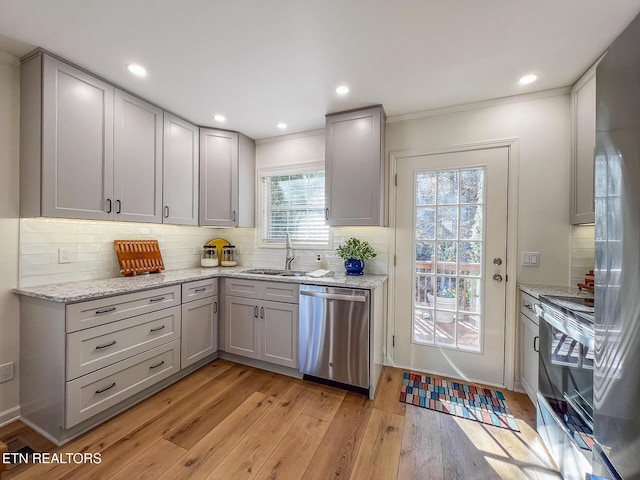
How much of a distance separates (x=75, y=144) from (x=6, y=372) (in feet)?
5.48

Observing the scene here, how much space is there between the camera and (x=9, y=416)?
1855mm

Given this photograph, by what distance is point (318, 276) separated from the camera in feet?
8.59

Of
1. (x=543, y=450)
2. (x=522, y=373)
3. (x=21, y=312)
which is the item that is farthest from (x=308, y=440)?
(x=21, y=312)

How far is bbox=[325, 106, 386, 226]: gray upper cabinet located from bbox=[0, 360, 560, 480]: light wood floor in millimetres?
1599

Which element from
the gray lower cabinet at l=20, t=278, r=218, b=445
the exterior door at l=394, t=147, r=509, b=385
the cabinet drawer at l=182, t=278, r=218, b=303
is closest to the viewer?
the gray lower cabinet at l=20, t=278, r=218, b=445

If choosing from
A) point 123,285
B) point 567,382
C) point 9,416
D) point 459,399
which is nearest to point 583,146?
point 567,382

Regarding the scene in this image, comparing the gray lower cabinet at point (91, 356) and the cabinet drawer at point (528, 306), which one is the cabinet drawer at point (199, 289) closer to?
the gray lower cabinet at point (91, 356)

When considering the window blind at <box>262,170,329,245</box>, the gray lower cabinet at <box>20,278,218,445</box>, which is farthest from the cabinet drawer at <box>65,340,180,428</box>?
the window blind at <box>262,170,329,245</box>

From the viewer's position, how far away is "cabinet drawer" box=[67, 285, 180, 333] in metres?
1.70

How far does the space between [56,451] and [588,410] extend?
2.91 m

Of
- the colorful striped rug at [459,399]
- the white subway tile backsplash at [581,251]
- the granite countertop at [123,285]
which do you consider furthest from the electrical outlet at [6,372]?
the white subway tile backsplash at [581,251]

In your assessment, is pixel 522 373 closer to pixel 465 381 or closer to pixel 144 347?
pixel 465 381

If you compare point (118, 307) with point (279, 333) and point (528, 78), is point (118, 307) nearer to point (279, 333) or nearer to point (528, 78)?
point (279, 333)

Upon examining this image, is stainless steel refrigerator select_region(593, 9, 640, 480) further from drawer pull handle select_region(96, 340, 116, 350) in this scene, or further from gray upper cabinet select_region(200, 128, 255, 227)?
gray upper cabinet select_region(200, 128, 255, 227)
